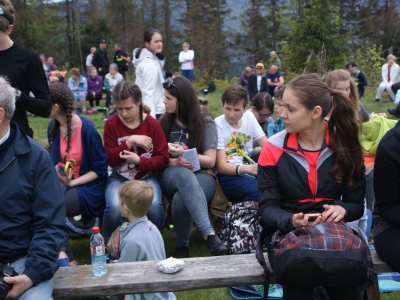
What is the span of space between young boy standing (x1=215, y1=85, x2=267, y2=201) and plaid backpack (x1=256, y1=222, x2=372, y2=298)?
1.57m

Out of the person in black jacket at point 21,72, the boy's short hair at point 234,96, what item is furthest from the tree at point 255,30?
the person in black jacket at point 21,72

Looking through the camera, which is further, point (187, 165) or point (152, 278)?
point (187, 165)

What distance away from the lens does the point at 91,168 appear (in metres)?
3.64

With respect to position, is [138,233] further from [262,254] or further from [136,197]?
[262,254]

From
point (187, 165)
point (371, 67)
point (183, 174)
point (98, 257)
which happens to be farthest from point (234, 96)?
point (371, 67)

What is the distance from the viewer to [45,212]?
231 centimetres

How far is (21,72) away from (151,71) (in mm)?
2282

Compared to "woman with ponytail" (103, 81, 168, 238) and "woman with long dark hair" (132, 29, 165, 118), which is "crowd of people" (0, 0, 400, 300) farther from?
"woman with long dark hair" (132, 29, 165, 118)

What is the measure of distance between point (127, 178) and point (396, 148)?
6.95 feet

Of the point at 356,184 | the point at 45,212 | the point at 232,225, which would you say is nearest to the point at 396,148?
the point at 356,184

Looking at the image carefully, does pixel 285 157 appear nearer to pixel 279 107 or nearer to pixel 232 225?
pixel 232 225

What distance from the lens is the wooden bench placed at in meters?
2.48

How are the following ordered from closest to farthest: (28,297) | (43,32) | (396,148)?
1. (28,297)
2. (396,148)
3. (43,32)

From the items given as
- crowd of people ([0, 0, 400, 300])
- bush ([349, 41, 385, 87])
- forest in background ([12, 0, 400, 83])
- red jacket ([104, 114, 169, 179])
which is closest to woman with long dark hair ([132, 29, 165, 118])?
crowd of people ([0, 0, 400, 300])
